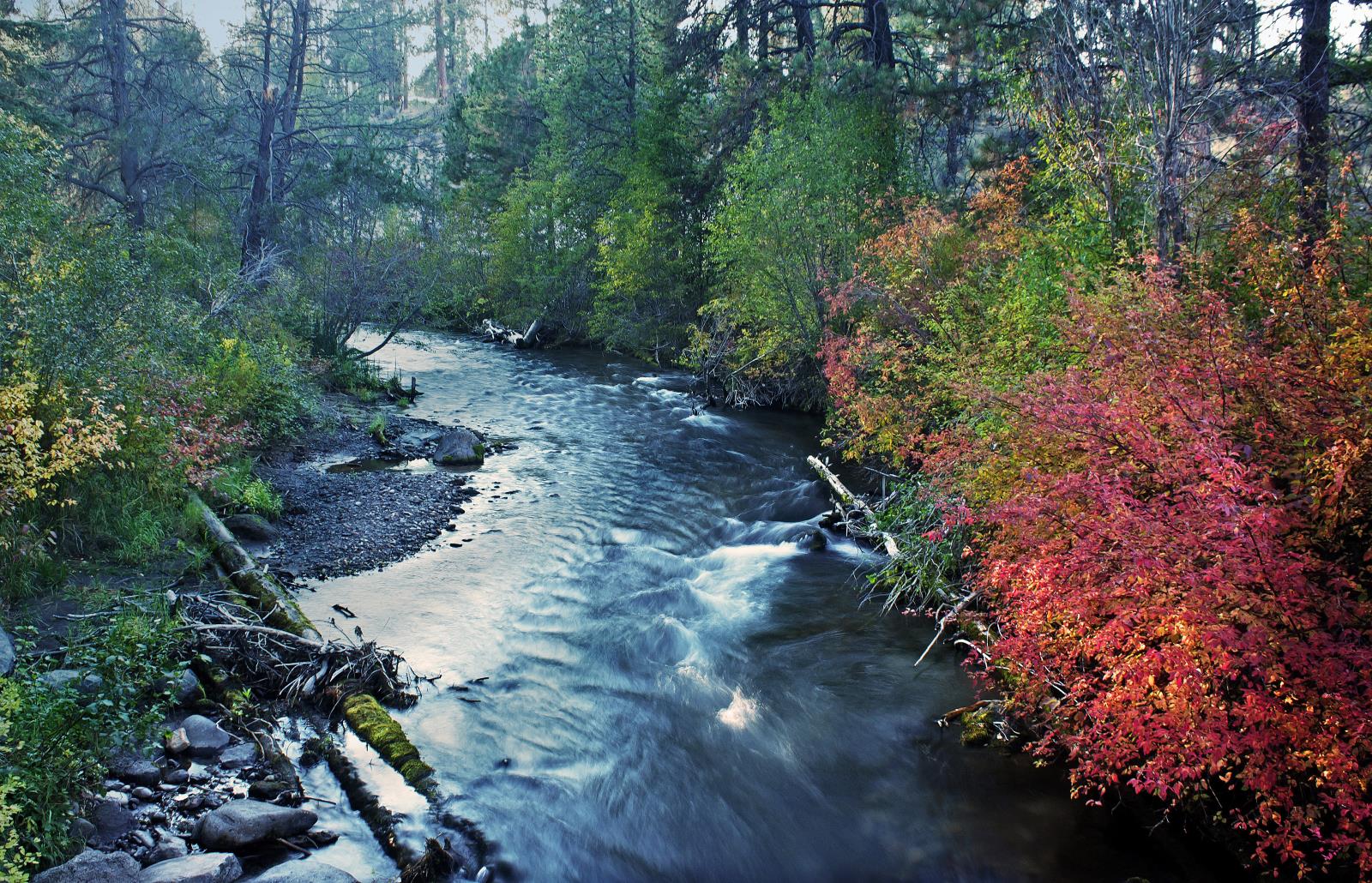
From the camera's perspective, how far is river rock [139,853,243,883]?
17.0ft

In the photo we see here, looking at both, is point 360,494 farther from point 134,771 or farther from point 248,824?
point 248,824

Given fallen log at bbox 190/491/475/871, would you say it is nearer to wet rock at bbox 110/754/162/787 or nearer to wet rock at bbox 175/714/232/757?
wet rock at bbox 175/714/232/757

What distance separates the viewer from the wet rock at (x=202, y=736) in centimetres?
682

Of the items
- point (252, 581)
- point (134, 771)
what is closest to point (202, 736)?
point (134, 771)

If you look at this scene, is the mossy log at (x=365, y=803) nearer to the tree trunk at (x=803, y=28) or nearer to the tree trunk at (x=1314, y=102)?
the tree trunk at (x=1314, y=102)

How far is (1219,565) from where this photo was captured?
560 cm

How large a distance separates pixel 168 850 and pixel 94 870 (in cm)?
63

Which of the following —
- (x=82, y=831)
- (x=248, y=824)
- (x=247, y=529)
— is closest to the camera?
(x=82, y=831)

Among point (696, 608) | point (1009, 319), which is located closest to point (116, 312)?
point (696, 608)

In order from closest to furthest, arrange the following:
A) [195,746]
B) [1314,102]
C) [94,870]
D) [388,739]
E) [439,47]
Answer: [94,870]
[195,746]
[388,739]
[1314,102]
[439,47]

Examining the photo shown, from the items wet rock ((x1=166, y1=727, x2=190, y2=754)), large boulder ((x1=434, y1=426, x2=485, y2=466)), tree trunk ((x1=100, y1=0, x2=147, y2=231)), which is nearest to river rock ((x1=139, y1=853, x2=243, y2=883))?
wet rock ((x1=166, y1=727, x2=190, y2=754))

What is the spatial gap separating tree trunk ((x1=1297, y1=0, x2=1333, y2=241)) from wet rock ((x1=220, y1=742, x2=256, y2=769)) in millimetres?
12549

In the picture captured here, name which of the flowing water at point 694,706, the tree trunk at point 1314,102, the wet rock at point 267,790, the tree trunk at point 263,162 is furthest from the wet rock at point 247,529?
the tree trunk at point 1314,102

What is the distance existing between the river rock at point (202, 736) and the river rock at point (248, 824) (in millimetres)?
810
